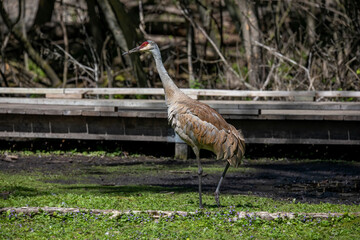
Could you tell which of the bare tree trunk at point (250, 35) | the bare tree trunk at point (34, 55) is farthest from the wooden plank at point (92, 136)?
the bare tree trunk at point (34, 55)

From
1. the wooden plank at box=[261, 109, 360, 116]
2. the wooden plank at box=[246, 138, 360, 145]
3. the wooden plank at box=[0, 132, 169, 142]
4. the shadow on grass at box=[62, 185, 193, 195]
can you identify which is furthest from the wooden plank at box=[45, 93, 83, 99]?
the shadow on grass at box=[62, 185, 193, 195]

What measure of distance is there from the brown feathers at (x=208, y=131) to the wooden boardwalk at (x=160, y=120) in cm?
488

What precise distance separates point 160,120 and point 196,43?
10.9 meters

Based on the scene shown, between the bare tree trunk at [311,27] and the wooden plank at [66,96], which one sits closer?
the wooden plank at [66,96]

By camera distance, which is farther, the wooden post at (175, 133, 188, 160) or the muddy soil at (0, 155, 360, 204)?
the wooden post at (175, 133, 188, 160)

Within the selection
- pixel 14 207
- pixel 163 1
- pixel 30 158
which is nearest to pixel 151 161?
pixel 30 158

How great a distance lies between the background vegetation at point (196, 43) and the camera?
18594mm

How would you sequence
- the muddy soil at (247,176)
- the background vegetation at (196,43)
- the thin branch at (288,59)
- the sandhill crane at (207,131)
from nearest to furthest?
1. the sandhill crane at (207,131)
2. the muddy soil at (247,176)
3. the thin branch at (288,59)
4. the background vegetation at (196,43)

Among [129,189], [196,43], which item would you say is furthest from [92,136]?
[196,43]

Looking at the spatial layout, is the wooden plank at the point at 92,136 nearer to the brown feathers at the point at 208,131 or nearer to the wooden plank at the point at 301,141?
the wooden plank at the point at 301,141

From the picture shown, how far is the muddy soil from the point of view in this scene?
10391 mm

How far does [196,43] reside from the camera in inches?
959

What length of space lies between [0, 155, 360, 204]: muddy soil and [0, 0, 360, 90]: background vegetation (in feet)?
17.4

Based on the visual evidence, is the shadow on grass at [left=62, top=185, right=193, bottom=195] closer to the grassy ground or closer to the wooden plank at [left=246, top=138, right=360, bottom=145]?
the grassy ground
